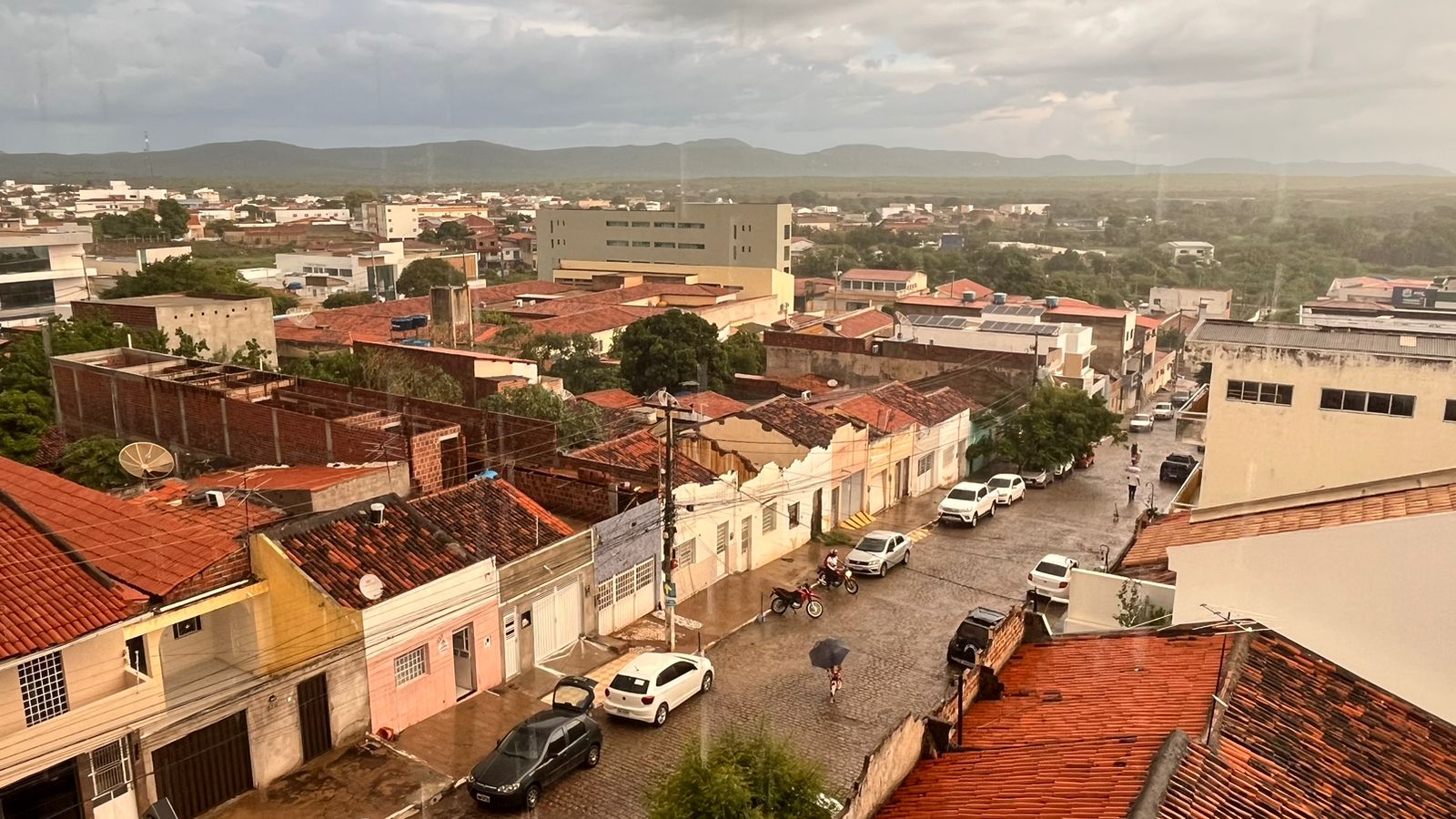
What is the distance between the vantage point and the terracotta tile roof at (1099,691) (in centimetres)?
829

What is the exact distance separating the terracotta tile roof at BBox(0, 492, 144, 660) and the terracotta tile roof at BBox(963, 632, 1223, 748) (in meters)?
9.23

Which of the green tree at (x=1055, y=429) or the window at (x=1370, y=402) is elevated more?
the window at (x=1370, y=402)

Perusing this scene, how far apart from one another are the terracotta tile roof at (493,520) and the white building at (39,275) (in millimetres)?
41954

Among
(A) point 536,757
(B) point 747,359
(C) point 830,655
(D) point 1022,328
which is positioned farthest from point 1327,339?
(B) point 747,359

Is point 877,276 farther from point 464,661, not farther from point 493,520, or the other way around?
point 464,661

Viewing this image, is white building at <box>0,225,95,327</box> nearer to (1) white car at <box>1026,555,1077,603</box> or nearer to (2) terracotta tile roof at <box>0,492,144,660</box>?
(2) terracotta tile roof at <box>0,492,144,660</box>

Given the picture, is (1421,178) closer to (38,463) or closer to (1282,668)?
(1282,668)

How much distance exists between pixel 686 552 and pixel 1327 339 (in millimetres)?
12144

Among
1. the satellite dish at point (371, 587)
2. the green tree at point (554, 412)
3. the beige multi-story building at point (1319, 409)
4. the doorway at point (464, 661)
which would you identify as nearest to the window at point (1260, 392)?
the beige multi-story building at point (1319, 409)

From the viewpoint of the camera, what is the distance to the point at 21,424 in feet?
73.8

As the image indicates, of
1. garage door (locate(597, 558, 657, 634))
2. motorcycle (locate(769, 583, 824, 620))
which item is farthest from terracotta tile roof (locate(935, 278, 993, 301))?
garage door (locate(597, 558, 657, 634))

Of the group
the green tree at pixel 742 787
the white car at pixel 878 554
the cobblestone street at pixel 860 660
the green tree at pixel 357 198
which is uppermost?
the green tree at pixel 357 198

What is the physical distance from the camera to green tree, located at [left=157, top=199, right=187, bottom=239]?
98.1 metres

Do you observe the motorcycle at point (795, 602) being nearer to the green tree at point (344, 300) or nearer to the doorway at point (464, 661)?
the doorway at point (464, 661)
